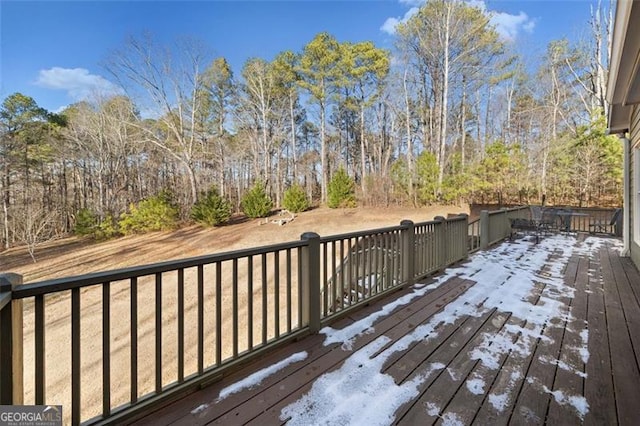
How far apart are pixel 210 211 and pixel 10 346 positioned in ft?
47.2

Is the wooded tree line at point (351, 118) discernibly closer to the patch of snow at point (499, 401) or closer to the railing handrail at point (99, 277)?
the patch of snow at point (499, 401)

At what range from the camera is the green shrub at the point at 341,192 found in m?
16.9

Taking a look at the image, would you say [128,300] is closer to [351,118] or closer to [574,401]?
[574,401]

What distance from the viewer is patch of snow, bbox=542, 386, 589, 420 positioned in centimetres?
167

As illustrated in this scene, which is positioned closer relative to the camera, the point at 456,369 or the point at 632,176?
the point at 456,369

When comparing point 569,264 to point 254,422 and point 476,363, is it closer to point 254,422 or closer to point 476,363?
point 476,363

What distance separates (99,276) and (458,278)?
4.33 m

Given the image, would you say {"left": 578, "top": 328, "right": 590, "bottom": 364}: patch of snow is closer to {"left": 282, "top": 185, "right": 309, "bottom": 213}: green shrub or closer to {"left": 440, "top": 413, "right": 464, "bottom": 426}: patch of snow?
{"left": 440, "top": 413, "right": 464, "bottom": 426}: patch of snow

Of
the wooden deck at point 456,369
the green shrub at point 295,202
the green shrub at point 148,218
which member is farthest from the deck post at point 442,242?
the green shrub at point 148,218

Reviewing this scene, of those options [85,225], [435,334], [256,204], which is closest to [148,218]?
[85,225]

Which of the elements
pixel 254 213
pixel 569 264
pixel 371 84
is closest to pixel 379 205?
pixel 254 213

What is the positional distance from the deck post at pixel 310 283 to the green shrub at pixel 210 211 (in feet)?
44.4

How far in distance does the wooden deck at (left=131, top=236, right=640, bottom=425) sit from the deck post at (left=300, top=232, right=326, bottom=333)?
5.9 inches

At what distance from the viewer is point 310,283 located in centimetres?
261
